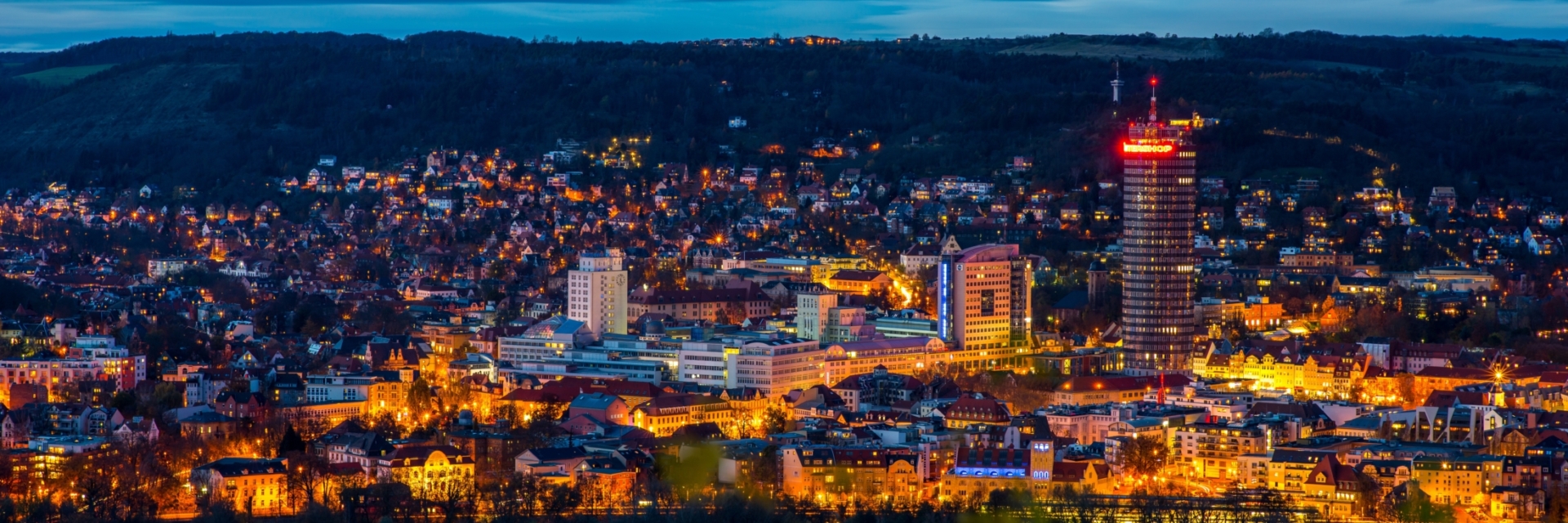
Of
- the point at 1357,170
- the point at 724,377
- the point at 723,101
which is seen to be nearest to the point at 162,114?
the point at 723,101

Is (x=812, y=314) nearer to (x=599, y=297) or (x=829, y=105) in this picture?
(x=599, y=297)

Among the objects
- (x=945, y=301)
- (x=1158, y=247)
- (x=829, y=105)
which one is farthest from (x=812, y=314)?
(x=829, y=105)

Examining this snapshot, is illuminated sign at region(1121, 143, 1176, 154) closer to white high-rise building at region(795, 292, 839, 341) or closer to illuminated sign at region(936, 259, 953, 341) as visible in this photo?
illuminated sign at region(936, 259, 953, 341)

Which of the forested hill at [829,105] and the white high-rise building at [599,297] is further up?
the forested hill at [829,105]

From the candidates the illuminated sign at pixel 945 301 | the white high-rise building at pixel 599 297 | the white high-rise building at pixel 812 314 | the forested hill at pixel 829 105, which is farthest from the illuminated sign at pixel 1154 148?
the forested hill at pixel 829 105

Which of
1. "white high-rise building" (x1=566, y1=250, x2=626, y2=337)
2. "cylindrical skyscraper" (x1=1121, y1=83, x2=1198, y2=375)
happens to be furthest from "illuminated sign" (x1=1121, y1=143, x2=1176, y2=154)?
"white high-rise building" (x1=566, y1=250, x2=626, y2=337)

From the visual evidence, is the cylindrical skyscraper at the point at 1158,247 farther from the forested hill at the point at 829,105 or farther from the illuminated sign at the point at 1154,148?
the forested hill at the point at 829,105
